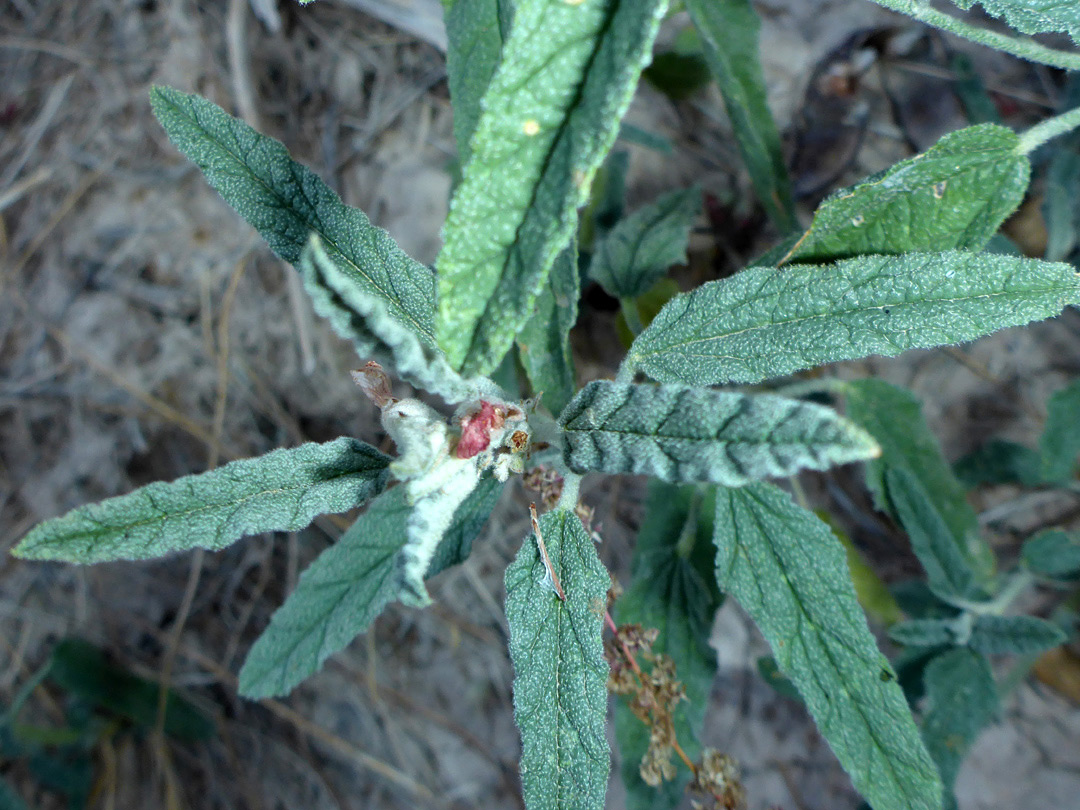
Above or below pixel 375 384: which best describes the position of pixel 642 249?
above

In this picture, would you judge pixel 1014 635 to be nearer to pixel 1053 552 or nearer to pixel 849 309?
pixel 1053 552

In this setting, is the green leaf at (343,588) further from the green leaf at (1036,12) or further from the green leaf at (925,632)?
the green leaf at (1036,12)

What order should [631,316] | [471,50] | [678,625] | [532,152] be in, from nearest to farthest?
[532,152] < [471,50] < [678,625] < [631,316]

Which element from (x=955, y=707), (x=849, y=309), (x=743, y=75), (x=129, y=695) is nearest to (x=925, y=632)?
(x=955, y=707)

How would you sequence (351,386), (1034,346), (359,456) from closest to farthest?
(359,456)
(1034,346)
(351,386)

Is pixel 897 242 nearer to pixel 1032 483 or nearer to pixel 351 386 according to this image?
pixel 1032 483

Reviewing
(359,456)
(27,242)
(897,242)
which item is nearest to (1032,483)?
(897,242)
